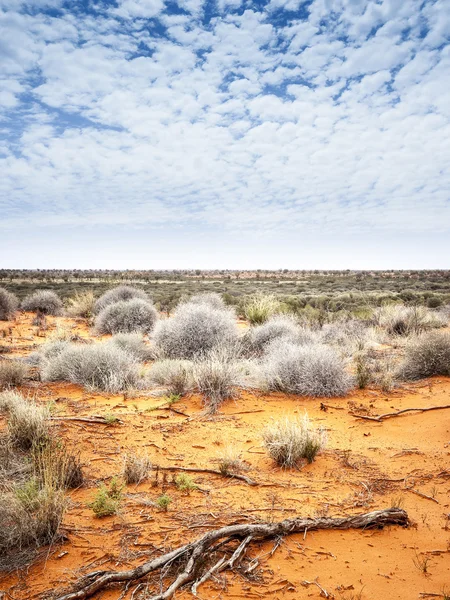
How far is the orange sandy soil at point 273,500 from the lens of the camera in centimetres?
268

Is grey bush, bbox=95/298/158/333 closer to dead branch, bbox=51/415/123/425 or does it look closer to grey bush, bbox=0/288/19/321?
grey bush, bbox=0/288/19/321

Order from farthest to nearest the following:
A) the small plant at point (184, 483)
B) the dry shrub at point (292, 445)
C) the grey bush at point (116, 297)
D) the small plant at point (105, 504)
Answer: the grey bush at point (116, 297) < the dry shrub at point (292, 445) < the small plant at point (184, 483) < the small plant at point (105, 504)

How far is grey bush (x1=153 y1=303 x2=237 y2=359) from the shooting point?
10188mm

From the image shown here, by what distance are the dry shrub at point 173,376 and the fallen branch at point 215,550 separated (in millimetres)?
4554

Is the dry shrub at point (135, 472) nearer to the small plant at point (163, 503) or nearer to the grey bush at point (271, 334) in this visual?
the small plant at point (163, 503)

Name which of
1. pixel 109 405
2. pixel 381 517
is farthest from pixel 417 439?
pixel 109 405

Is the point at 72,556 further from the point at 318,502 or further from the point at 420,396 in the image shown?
the point at 420,396

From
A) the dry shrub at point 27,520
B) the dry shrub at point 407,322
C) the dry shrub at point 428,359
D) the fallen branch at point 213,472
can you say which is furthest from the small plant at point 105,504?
the dry shrub at point 407,322

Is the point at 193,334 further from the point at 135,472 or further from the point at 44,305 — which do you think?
the point at 44,305

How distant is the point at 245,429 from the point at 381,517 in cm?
285

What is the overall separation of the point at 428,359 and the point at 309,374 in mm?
2947

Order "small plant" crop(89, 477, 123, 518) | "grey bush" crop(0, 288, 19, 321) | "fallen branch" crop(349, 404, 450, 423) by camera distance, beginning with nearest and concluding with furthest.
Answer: "small plant" crop(89, 477, 123, 518) < "fallen branch" crop(349, 404, 450, 423) < "grey bush" crop(0, 288, 19, 321)

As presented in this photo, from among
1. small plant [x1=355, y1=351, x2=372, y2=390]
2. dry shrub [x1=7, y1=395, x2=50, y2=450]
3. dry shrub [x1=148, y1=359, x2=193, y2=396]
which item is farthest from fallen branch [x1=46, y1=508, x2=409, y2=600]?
small plant [x1=355, y1=351, x2=372, y2=390]

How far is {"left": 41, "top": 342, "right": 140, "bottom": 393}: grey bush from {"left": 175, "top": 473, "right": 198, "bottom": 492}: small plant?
4020mm
